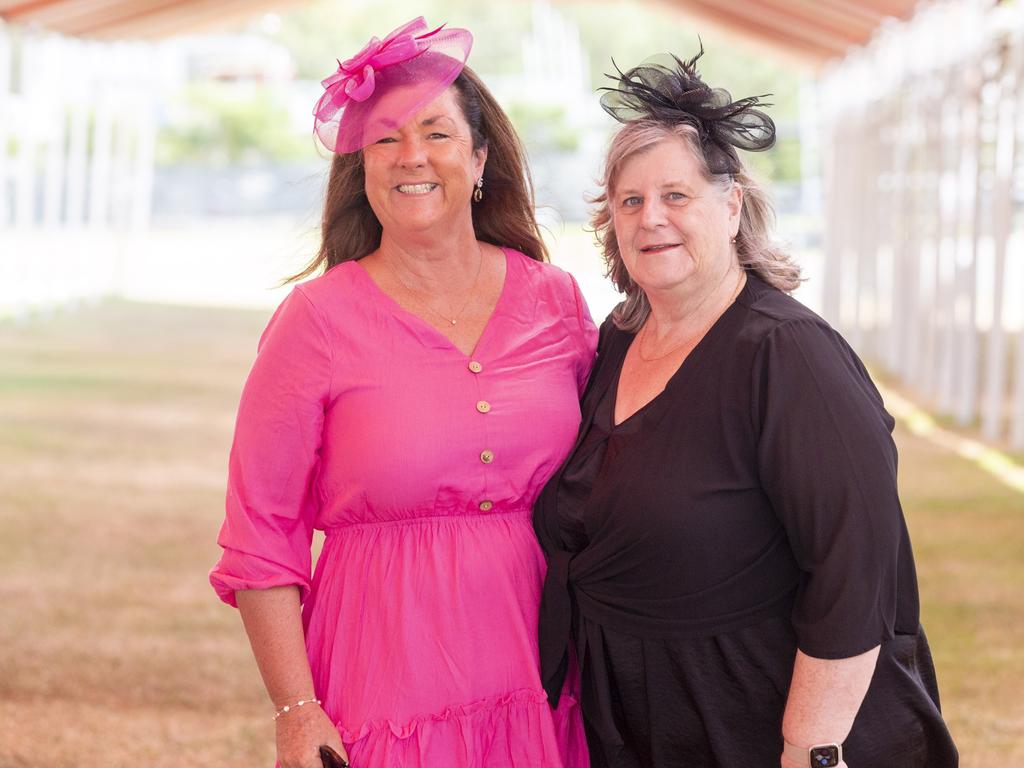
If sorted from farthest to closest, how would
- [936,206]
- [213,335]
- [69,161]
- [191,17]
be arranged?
[69,161] < [191,17] < [213,335] < [936,206]

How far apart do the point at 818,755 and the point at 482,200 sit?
1.10 metres

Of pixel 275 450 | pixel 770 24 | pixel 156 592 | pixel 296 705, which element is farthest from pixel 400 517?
pixel 770 24

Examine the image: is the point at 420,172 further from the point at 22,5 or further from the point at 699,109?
the point at 22,5

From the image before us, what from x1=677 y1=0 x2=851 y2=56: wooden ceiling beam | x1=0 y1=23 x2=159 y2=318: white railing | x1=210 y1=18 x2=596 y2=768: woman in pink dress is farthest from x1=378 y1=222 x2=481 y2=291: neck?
x1=677 y1=0 x2=851 y2=56: wooden ceiling beam

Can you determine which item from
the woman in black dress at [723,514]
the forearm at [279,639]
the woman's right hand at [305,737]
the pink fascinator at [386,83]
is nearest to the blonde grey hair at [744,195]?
the woman in black dress at [723,514]

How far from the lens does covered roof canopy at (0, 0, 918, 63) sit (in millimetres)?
10828

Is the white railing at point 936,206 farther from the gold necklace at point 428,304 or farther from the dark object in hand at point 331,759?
the dark object in hand at point 331,759

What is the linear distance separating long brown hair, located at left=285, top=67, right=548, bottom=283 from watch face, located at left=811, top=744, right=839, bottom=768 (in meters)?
1.03

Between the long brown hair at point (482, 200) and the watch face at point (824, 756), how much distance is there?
3.36 ft

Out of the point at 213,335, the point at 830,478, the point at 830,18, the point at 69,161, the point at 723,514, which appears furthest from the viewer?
the point at 69,161

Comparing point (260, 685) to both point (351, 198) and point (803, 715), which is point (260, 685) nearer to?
point (351, 198)

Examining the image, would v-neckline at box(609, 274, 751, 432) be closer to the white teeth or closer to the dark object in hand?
the white teeth

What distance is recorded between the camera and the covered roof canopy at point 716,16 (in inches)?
426

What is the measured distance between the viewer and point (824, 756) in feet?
5.96
